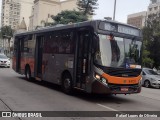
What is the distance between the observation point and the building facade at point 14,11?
488ft

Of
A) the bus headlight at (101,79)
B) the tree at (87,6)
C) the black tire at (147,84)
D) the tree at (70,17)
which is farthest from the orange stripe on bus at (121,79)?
the tree at (87,6)

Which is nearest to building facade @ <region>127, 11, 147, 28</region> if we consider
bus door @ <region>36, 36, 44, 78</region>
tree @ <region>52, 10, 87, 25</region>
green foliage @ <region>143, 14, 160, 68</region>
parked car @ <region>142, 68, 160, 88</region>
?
tree @ <region>52, 10, 87, 25</region>

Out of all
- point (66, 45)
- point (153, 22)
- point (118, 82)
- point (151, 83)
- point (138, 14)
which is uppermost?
point (138, 14)

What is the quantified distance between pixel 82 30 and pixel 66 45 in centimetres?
161

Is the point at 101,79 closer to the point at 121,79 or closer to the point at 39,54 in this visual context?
the point at 121,79

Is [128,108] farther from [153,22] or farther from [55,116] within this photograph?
[153,22]

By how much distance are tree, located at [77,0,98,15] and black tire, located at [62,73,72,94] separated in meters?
50.7

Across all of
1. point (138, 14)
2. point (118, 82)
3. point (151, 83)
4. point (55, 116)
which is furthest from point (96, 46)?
point (138, 14)

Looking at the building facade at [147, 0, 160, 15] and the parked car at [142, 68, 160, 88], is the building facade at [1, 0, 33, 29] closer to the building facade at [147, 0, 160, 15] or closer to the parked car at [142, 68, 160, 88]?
the building facade at [147, 0, 160, 15]

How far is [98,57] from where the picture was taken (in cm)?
1213

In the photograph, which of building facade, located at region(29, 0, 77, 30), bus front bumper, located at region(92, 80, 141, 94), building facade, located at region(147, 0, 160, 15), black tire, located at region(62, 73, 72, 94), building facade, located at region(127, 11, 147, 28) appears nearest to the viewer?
bus front bumper, located at region(92, 80, 141, 94)

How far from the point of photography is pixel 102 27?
12.4m

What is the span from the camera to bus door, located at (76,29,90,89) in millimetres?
12742

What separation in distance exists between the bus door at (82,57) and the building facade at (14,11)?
139145mm
